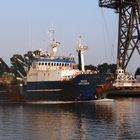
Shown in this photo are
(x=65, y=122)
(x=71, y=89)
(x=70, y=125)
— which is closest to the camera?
(x=70, y=125)

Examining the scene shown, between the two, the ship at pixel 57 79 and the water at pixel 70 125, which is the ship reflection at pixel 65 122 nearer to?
the water at pixel 70 125

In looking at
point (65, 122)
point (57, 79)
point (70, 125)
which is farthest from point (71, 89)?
point (70, 125)

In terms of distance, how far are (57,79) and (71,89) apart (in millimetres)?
2993

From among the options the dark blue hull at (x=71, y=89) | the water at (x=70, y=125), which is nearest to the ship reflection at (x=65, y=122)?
the water at (x=70, y=125)

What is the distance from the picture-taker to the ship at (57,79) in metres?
85.6

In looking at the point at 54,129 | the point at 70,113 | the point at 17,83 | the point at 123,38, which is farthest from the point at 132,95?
the point at 54,129

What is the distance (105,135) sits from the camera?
141 ft

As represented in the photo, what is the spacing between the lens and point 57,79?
86.4 m

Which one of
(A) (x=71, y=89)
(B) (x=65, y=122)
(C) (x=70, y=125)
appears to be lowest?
(C) (x=70, y=125)

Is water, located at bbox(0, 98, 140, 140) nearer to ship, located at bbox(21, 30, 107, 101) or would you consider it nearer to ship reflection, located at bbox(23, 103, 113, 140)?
ship reflection, located at bbox(23, 103, 113, 140)

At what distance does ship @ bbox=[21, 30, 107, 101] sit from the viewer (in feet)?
281

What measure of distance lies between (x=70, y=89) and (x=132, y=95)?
3690cm

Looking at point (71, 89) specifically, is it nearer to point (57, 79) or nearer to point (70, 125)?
point (57, 79)

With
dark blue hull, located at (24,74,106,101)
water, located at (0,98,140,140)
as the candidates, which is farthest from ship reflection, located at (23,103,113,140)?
dark blue hull, located at (24,74,106,101)
